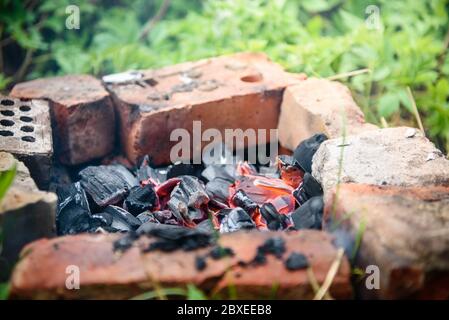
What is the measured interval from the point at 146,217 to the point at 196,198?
0.27 m

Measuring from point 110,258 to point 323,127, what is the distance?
156 centimetres

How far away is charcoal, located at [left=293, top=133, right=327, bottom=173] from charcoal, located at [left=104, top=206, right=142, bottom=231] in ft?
3.08

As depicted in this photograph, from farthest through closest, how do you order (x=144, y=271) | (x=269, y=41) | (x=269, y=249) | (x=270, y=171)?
(x=269, y=41)
(x=270, y=171)
(x=269, y=249)
(x=144, y=271)

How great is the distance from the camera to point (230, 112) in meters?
3.23

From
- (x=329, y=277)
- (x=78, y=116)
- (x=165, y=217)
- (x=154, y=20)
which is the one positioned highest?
(x=154, y=20)

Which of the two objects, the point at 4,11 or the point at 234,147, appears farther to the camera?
the point at 4,11

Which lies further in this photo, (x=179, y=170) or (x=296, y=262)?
(x=179, y=170)

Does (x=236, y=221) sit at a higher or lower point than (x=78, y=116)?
lower

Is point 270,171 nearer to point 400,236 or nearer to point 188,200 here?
point 188,200

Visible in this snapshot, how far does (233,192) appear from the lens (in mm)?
2855

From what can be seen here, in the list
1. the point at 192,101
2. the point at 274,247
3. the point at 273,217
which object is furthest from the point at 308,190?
the point at 192,101

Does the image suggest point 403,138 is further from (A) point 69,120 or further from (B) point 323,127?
(A) point 69,120

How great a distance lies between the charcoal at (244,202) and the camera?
268cm
